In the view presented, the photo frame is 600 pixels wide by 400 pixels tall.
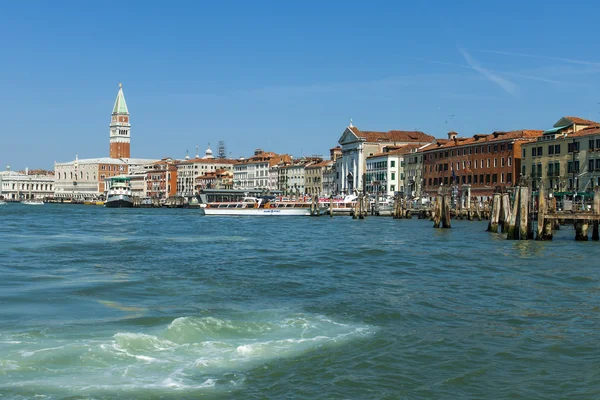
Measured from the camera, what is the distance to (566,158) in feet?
186

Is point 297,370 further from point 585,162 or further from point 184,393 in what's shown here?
point 585,162

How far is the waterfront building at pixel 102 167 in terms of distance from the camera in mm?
166875

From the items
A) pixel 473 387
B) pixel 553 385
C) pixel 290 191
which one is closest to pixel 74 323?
pixel 473 387

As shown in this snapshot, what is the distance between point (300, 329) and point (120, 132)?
173958mm

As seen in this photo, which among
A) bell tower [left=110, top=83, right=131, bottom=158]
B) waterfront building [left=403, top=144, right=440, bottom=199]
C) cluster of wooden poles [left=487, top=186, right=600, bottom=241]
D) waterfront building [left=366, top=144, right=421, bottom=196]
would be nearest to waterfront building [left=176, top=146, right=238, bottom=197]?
bell tower [left=110, top=83, right=131, bottom=158]

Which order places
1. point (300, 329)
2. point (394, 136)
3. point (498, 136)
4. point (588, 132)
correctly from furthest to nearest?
point (394, 136) → point (498, 136) → point (588, 132) → point (300, 329)

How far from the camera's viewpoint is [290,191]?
11369 centimetres

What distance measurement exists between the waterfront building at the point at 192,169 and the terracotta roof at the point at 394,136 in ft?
153

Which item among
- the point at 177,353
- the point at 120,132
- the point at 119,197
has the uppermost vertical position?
the point at 120,132

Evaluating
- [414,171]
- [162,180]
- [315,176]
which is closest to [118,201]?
[315,176]

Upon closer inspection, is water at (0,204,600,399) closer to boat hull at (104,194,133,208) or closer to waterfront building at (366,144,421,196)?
waterfront building at (366,144,421,196)

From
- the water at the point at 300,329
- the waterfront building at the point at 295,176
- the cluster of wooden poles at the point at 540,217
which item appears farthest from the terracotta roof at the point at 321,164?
the water at the point at 300,329

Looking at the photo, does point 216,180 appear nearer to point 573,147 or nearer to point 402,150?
point 402,150

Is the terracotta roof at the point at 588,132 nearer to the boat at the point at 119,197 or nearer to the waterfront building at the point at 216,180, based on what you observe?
the boat at the point at 119,197
